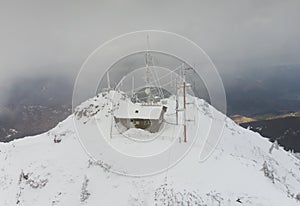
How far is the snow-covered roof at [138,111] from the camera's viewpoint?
40406mm

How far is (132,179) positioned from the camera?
3150cm

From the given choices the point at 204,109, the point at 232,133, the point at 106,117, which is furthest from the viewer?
the point at 204,109

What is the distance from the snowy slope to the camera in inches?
1134

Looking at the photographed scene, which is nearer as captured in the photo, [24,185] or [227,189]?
[227,189]

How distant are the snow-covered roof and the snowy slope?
182cm

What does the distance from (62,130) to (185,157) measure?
2049cm

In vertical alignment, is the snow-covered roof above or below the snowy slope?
above

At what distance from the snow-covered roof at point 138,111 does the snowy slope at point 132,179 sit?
5.98 feet

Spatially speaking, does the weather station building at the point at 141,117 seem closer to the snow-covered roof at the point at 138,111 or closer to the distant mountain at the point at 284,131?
the snow-covered roof at the point at 138,111

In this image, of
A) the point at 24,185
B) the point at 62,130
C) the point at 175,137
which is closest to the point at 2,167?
the point at 24,185

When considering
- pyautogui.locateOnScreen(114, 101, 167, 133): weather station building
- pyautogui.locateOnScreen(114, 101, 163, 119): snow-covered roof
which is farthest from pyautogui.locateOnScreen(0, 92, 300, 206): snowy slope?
pyautogui.locateOnScreen(114, 101, 163, 119): snow-covered roof

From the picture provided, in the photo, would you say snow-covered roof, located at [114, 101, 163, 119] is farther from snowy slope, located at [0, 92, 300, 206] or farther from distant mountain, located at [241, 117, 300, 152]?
distant mountain, located at [241, 117, 300, 152]

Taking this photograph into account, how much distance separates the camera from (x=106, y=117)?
46.4 m

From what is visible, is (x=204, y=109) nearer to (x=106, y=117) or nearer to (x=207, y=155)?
(x=106, y=117)
